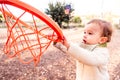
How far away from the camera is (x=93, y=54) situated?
5.65ft

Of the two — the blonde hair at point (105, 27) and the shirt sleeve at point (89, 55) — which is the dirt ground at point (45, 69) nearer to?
the blonde hair at point (105, 27)

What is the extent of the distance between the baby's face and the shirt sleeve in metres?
0.08

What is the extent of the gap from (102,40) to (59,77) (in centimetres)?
256

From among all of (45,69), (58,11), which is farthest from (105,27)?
(58,11)

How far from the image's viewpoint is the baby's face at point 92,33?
181 centimetres

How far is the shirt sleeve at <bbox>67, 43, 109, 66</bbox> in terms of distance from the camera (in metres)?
1.61

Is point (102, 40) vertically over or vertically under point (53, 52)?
over

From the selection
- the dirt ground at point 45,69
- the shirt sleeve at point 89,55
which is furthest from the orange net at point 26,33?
the dirt ground at point 45,69

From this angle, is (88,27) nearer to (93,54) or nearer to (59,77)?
(93,54)

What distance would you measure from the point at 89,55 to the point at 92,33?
213 millimetres

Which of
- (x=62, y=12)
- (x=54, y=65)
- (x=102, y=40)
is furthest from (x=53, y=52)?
(x=62, y=12)

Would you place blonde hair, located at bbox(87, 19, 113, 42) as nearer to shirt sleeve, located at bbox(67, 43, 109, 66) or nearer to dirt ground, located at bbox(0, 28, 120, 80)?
shirt sleeve, located at bbox(67, 43, 109, 66)

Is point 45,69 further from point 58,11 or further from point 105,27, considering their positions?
point 58,11

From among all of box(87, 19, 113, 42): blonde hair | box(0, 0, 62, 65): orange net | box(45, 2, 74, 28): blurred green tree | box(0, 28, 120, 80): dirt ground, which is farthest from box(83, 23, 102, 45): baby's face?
box(45, 2, 74, 28): blurred green tree
